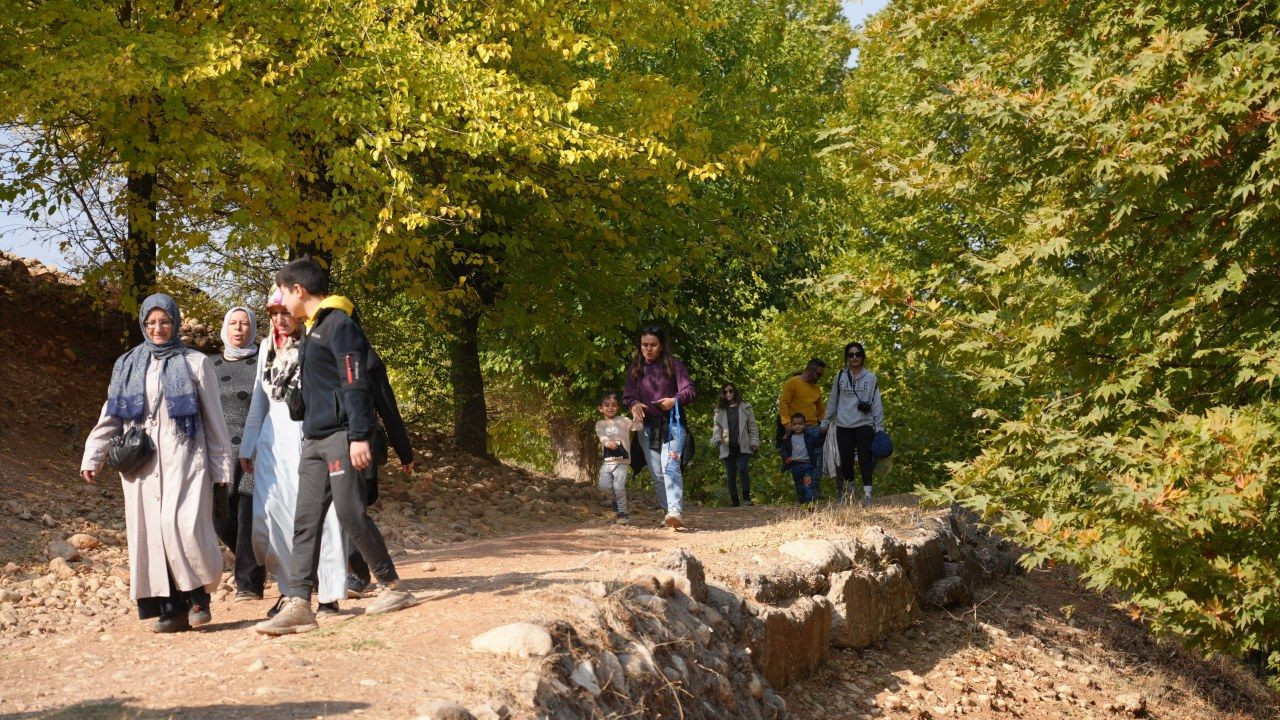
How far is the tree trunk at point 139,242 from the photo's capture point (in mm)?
12781

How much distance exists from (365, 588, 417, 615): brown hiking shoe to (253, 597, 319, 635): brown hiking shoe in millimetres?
342

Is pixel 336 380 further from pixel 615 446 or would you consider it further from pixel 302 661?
pixel 615 446

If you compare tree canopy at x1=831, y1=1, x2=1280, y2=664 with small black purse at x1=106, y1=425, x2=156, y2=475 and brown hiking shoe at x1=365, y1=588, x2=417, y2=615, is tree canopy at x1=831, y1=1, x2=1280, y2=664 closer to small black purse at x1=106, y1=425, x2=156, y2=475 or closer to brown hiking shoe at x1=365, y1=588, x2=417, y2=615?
brown hiking shoe at x1=365, y1=588, x2=417, y2=615

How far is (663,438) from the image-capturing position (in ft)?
38.4

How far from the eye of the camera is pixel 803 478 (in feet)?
49.6

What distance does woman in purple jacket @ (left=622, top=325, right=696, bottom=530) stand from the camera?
1159 cm

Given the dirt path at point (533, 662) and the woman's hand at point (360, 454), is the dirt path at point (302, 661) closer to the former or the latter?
the dirt path at point (533, 662)

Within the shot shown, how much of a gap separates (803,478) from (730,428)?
1697 millimetres

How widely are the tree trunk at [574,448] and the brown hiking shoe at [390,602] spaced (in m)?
17.8

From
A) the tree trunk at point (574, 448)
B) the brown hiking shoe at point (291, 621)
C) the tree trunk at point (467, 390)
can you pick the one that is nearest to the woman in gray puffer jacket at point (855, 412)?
the tree trunk at point (467, 390)

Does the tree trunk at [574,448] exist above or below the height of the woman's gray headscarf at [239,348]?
below

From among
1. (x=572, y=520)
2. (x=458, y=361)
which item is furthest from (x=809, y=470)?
(x=458, y=361)

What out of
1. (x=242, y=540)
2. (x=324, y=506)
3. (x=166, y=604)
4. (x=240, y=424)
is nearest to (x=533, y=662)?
(x=324, y=506)

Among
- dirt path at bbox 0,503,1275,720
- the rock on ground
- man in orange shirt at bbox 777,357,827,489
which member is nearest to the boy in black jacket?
dirt path at bbox 0,503,1275,720
